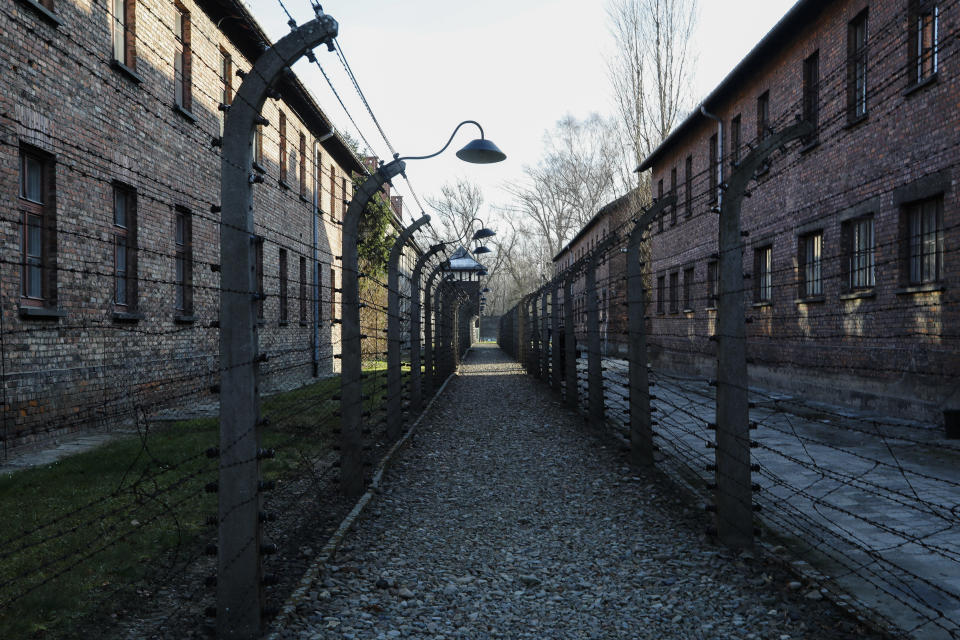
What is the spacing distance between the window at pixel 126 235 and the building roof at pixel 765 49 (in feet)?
41.2

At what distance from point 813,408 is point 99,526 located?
6269mm

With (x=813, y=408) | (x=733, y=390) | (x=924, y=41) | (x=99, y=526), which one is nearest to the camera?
(x=733, y=390)

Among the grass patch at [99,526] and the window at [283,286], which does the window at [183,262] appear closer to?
the grass patch at [99,526]

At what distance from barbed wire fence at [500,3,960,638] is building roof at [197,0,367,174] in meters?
5.53

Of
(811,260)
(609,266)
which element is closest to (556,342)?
(811,260)

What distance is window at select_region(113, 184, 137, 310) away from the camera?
10742 mm

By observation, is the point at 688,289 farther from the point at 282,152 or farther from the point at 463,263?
the point at 463,263

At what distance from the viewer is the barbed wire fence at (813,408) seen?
14.8 ft

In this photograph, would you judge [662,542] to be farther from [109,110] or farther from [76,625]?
[109,110]

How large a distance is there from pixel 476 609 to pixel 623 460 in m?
4.52

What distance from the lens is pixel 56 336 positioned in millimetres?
9070

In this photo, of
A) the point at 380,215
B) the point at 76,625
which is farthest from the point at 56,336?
the point at 380,215

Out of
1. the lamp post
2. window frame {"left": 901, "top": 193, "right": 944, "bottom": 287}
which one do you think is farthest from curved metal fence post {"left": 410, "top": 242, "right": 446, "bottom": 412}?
window frame {"left": 901, "top": 193, "right": 944, "bottom": 287}

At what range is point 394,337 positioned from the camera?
9.10m
